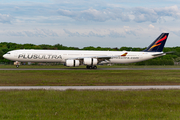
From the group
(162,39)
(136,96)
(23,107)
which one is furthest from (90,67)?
(23,107)

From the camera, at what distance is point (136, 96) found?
14242 mm

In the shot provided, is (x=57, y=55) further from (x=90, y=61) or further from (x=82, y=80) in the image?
(x=82, y=80)

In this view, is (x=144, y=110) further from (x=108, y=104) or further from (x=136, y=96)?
(x=136, y=96)

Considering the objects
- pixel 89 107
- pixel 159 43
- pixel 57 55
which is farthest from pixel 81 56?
pixel 89 107

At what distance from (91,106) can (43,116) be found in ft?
9.35

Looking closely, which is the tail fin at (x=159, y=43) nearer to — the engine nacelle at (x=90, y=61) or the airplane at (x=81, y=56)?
the airplane at (x=81, y=56)

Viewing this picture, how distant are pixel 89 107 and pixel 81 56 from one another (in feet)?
122

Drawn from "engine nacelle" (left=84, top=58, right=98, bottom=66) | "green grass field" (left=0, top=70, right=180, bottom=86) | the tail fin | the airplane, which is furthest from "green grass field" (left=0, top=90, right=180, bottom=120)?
the tail fin

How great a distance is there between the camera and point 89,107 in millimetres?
11188

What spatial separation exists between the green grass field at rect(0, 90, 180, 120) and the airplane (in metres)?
30.6

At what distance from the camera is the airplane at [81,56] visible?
45.2 m

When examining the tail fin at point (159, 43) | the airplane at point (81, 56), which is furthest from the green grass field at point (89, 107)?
the tail fin at point (159, 43)

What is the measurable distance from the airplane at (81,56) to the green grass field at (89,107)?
30.6 m

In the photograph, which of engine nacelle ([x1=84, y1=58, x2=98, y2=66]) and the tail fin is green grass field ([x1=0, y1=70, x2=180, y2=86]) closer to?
engine nacelle ([x1=84, y1=58, x2=98, y2=66])
